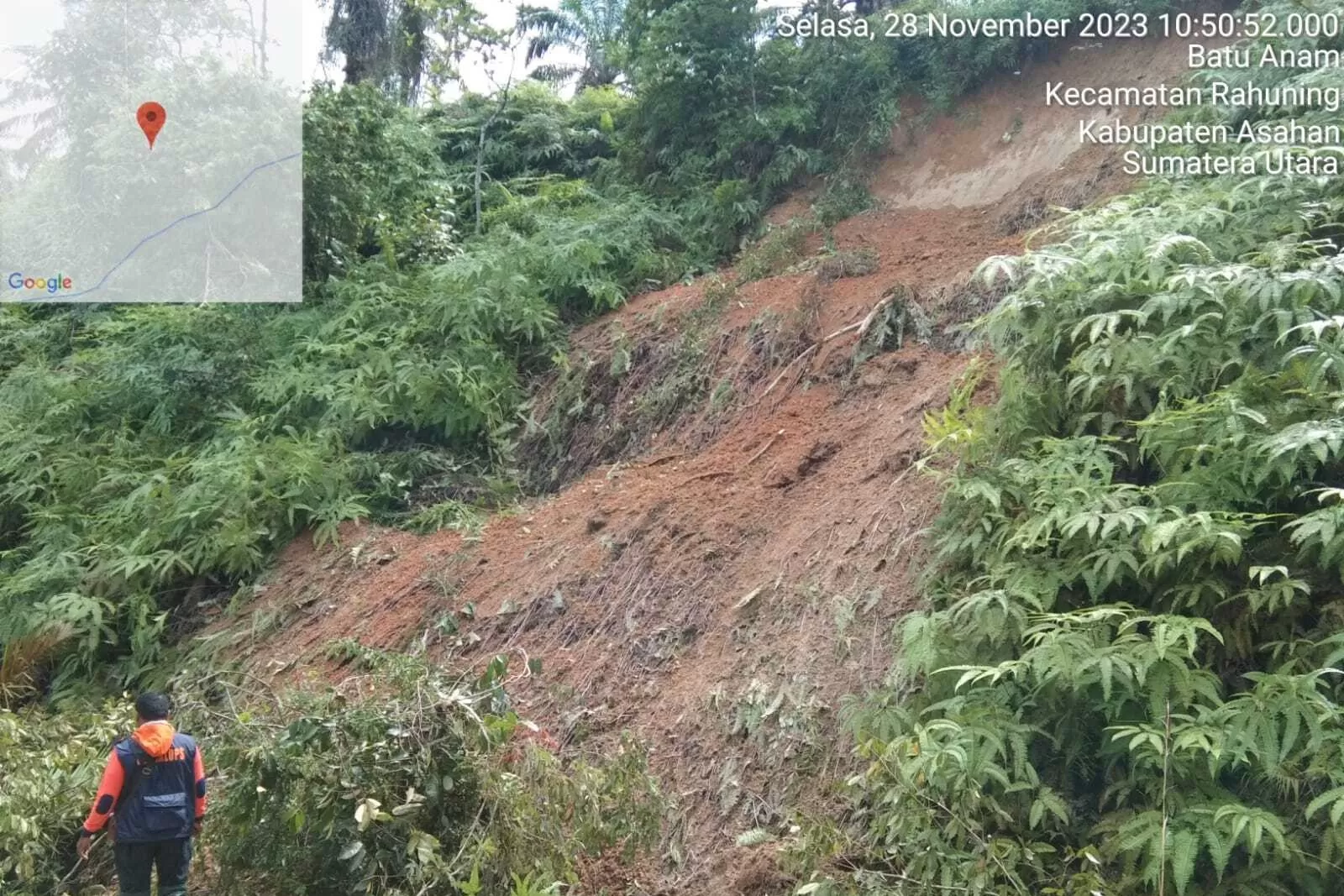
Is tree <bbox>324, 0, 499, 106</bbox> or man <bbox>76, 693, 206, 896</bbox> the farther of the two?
tree <bbox>324, 0, 499, 106</bbox>

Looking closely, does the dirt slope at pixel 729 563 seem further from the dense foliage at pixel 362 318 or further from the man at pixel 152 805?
the man at pixel 152 805

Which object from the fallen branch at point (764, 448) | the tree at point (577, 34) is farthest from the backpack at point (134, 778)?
the tree at point (577, 34)

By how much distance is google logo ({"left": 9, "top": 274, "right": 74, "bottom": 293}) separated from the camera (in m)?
12.5

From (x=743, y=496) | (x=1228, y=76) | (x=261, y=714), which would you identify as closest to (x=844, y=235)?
(x=1228, y=76)

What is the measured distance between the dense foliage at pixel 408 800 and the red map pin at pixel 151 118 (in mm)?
8487

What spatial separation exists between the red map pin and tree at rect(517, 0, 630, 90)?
8849 mm

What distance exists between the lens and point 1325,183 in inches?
258

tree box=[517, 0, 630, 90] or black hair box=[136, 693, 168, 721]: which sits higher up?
tree box=[517, 0, 630, 90]

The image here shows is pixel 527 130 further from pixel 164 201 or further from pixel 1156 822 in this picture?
pixel 1156 822

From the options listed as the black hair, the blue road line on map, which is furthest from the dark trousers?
the blue road line on map

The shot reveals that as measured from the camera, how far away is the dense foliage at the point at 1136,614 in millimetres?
3975

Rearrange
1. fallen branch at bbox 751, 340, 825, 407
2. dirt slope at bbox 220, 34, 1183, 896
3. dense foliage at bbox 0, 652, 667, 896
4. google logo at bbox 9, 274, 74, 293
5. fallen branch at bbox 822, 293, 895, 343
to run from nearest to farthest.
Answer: dense foliage at bbox 0, 652, 667, 896
dirt slope at bbox 220, 34, 1183, 896
fallen branch at bbox 822, 293, 895, 343
fallen branch at bbox 751, 340, 825, 407
google logo at bbox 9, 274, 74, 293

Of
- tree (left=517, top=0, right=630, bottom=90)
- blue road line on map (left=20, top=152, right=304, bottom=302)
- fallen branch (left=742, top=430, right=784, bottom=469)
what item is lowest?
fallen branch (left=742, top=430, right=784, bottom=469)

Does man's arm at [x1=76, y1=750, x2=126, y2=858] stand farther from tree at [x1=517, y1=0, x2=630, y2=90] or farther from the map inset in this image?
tree at [x1=517, y1=0, x2=630, y2=90]
